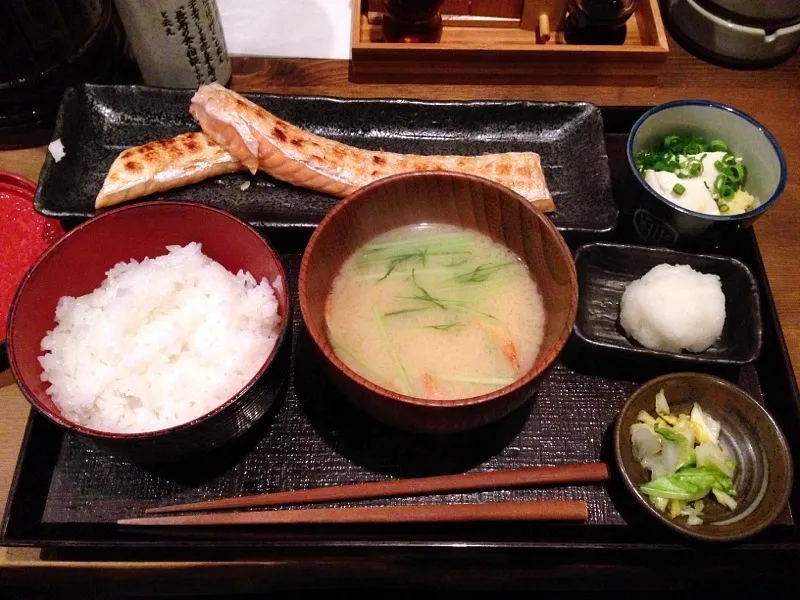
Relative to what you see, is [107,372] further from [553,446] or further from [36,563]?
[553,446]

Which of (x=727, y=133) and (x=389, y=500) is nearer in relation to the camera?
(x=389, y=500)

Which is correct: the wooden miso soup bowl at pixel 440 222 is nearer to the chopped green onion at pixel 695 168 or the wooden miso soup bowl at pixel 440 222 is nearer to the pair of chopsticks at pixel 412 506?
the pair of chopsticks at pixel 412 506

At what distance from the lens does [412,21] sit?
2.34 metres

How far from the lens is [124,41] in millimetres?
2412

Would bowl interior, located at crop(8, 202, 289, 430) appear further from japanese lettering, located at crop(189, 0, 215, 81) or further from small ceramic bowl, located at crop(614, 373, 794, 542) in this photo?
small ceramic bowl, located at crop(614, 373, 794, 542)

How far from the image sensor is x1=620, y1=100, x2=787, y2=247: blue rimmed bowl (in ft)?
5.87


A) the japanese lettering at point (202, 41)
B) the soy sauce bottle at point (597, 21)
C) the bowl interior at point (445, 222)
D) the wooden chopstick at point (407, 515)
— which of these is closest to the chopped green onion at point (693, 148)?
the soy sauce bottle at point (597, 21)

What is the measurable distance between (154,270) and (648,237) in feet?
4.51

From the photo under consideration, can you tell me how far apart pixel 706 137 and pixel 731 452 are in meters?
0.99

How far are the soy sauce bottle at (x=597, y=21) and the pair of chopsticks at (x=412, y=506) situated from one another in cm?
159

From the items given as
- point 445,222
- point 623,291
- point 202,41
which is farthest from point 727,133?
point 202,41

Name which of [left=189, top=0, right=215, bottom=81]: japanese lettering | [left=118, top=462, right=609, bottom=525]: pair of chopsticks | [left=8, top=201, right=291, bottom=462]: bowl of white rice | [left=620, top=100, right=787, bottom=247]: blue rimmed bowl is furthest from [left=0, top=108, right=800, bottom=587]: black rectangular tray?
[left=189, top=0, right=215, bottom=81]: japanese lettering

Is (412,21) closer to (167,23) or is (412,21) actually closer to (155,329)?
(167,23)

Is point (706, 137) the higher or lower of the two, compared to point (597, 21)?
lower
